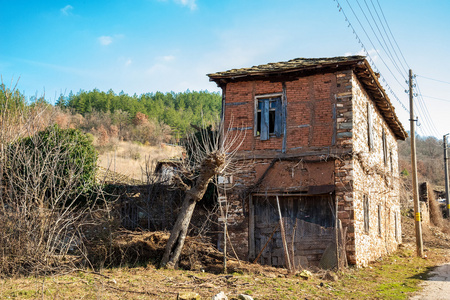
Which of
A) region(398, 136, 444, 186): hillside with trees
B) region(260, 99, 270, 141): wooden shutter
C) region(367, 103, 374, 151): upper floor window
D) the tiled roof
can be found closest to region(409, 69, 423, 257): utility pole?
region(367, 103, 374, 151): upper floor window

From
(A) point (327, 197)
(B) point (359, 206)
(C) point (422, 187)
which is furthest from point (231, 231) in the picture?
(C) point (422, 187)

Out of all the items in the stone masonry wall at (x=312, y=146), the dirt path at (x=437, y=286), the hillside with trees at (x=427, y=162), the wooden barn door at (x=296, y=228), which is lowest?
the dirt path at (x=437, y=286)

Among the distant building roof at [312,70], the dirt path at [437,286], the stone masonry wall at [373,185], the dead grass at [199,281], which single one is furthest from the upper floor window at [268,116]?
the dirt path at [437,286]

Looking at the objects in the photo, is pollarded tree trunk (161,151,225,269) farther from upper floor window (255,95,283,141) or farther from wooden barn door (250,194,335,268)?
upper floor window (255,95,283,141)

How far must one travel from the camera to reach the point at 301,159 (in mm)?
12281

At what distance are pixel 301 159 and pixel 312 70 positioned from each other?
2822 millimetres

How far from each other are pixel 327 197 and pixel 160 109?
53391 millimetres

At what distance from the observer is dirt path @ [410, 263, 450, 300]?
8.62m

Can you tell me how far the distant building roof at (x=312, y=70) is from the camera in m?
12.2

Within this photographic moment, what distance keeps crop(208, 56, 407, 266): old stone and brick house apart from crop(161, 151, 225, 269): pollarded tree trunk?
2.38m

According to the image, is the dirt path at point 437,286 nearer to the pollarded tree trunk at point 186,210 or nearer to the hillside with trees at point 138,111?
the pollarded tree trunk at point 186,210

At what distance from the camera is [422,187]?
27.8 metres

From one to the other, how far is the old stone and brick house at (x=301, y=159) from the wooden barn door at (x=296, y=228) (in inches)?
1.1

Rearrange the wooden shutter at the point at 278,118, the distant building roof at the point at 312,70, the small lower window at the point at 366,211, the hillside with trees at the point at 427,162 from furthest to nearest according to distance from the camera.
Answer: the hillside with trees at the point at 427,162
the small lower window at the point at 366,211
the wooden shutter at the point at 278,118
the distant building roof at the point at 312,70
